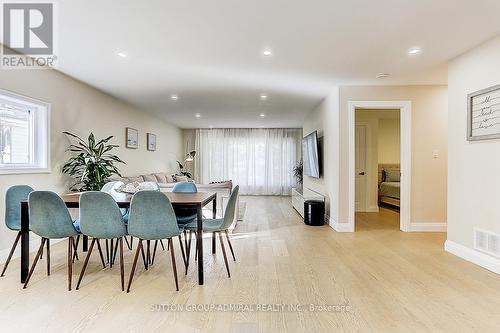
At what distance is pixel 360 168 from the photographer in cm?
693

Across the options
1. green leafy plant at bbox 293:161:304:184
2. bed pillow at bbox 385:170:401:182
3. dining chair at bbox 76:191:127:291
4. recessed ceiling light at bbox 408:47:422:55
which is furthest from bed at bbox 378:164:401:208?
dining chair at bbox 76:191:127:291

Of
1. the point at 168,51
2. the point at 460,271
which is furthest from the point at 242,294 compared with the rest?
the point at 168,51

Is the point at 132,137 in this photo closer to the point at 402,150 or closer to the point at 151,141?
the point at 151,141

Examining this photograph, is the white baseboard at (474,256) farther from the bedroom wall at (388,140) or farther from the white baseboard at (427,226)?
the bedroom wall at (388,140)

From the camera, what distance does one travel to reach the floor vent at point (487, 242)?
9.82ft

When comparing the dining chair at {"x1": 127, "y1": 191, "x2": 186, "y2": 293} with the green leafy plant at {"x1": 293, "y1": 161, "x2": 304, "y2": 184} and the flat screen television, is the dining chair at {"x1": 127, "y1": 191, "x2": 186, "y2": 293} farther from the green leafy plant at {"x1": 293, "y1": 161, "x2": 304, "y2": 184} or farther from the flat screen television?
the green leafy plant at {"x1": 293, "y1": 161, "x2": 304, "y2": 184}

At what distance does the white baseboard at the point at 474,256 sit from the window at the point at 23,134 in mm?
5356

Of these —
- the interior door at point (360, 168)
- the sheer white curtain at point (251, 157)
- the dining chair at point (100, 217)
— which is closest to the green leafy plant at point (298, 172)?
the sheer white curtain at point (251, 157)

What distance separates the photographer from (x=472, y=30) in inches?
113

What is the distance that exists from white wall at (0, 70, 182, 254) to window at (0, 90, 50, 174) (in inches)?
3.9

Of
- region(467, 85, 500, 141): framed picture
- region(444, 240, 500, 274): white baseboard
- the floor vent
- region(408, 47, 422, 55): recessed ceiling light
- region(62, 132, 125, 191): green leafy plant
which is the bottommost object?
region(444, 240, 500, 274): white baseboard

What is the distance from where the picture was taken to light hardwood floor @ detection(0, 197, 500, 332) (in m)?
2.00

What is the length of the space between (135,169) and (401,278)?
5.79 metres

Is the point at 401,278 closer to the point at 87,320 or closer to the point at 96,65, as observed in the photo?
the point at 87,320
